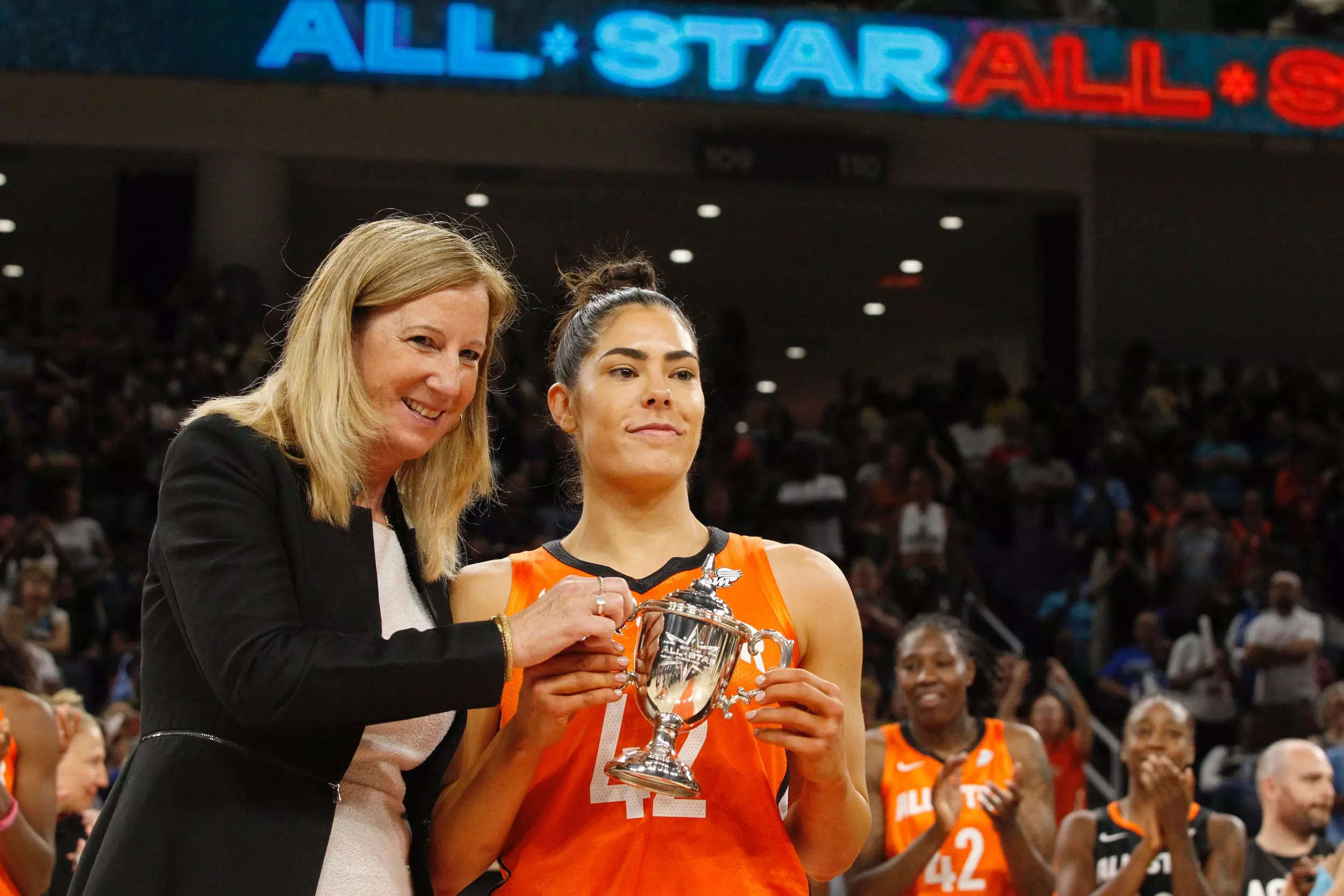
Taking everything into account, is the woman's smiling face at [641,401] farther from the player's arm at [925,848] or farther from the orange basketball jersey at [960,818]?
the orange basketball jersey at [960,818]

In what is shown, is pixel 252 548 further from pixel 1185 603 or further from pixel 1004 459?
pixel 1004 459

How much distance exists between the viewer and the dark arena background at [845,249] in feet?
33.1

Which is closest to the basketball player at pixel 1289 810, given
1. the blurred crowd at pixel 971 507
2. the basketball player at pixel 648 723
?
the blurred crowd at pixel 971 507

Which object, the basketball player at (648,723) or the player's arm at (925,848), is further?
the player's arm at (925,848)

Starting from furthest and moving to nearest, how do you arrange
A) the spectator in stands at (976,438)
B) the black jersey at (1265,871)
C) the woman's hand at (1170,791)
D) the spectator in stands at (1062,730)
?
the spectator in stands at (976,438) → the spectator in stands at (1062,730) → the black jersey at (1265,871) → the woman's hand at (1170,791)

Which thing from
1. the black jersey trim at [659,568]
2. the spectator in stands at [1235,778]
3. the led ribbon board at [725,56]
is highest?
the led ribbon board at [725,56]

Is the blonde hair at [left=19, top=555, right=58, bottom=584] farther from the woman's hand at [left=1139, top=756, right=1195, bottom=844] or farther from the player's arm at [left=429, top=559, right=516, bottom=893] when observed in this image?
the player's arm at [left=429, top=559, right=516, bottom=893]

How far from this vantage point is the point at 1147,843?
15.6 feet

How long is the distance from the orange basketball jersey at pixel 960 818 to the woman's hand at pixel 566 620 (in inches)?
114

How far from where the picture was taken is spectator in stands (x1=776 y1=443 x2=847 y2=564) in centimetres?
1072

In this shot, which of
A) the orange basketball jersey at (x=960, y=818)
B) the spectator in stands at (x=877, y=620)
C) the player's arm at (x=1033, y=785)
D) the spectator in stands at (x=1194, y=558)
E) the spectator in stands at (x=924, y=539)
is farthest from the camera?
the spectator in stands at (x=1194, y=558)

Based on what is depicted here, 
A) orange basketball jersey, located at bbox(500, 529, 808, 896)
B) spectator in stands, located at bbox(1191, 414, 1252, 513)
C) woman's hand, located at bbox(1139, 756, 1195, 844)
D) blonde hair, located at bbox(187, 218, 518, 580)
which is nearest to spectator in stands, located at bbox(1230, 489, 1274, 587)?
spectator in stands, located at bbox(1191, 414, 1252, 513)

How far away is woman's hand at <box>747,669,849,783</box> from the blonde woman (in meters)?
0.23

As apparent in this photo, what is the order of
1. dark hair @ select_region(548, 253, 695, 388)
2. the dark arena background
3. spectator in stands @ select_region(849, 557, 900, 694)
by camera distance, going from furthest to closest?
the dark arena background
spectator in stands @ select_region(849, 557, 900, 694)
dark hair @ select_region(548, 253, 695, 388)
